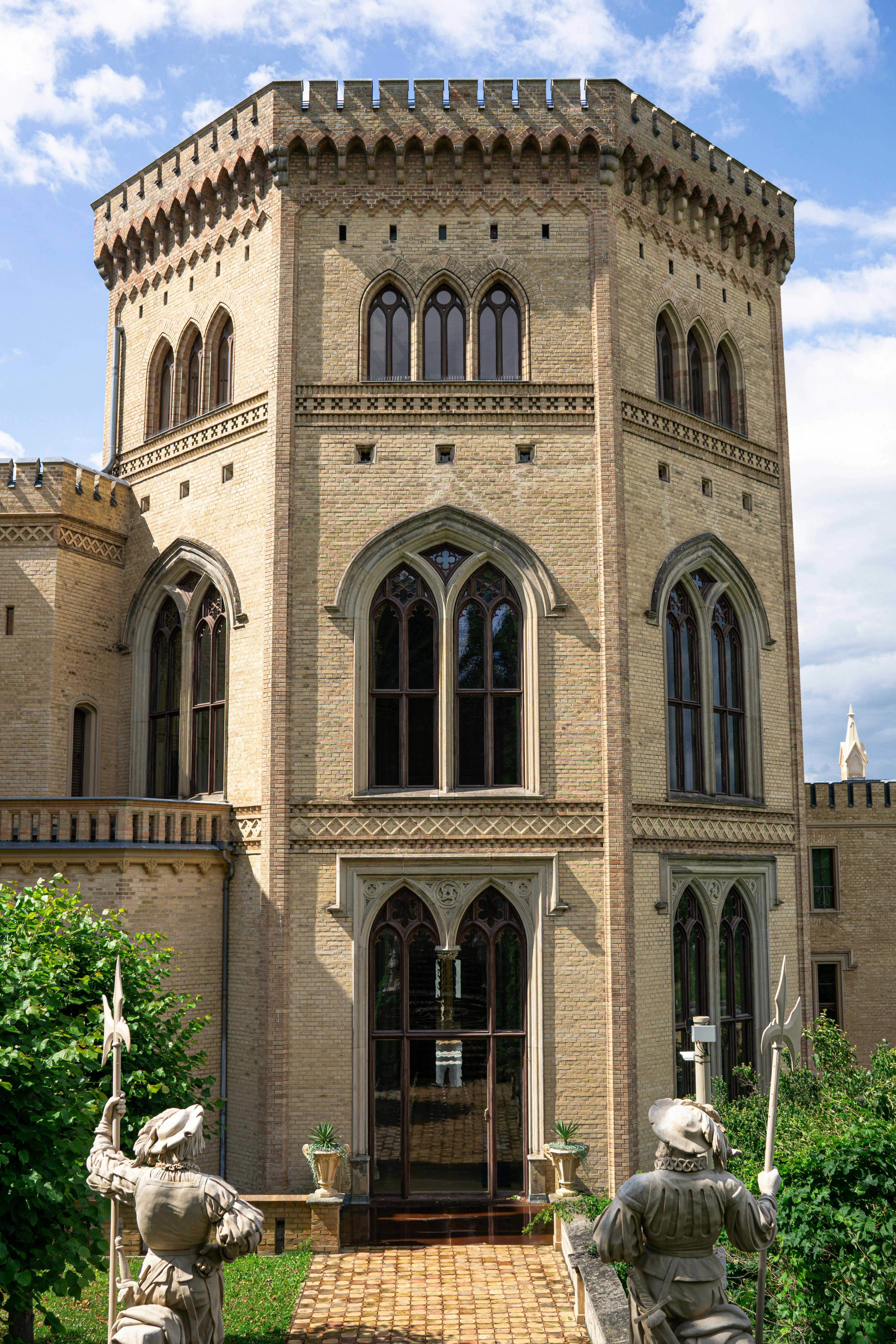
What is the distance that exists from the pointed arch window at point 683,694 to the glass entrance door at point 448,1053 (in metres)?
3.93

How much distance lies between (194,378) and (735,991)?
14.1m

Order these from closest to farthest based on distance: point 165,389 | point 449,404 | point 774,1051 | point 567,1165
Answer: point 774,1051 → point 567,1165 → point 449,404 → point 165,389

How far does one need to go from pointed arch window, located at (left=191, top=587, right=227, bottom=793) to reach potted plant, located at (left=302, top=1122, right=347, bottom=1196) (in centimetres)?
548

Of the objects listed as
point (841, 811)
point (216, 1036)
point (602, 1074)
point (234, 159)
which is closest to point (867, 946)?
point (841, 811)

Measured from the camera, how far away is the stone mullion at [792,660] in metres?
20.0

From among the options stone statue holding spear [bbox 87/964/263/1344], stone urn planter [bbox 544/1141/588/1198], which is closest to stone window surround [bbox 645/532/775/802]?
stone urn planter [bbox 544/1141/588/1198]

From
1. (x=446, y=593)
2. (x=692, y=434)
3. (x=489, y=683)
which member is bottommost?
(x=489, y=683)

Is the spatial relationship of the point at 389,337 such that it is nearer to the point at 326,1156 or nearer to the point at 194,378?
the point at 194,378

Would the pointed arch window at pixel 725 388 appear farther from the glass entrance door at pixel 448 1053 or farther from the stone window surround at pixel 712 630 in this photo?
the glass entrance door at pixel 448 1053

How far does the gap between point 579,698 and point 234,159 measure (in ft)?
34.7

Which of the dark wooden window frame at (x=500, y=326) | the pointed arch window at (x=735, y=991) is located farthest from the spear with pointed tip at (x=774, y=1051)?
the dark wooden window frame at (x=500, y=326)

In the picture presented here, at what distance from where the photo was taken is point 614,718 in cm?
1716

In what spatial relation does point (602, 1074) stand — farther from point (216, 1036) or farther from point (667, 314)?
point (667, 314)

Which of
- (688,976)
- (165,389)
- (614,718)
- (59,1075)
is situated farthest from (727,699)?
(59,1075)
